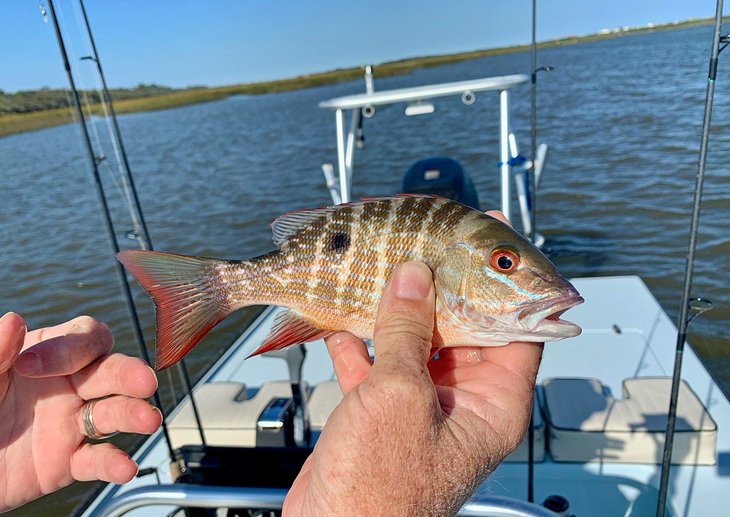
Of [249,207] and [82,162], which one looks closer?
[249,207]

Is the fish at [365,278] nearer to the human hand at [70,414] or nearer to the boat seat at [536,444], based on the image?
the human hand at [70,414]

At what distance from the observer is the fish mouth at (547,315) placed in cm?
160

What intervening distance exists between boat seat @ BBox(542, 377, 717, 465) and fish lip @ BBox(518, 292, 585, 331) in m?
1.63

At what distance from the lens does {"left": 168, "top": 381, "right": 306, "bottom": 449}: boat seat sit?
3316mm

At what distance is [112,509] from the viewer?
187cm

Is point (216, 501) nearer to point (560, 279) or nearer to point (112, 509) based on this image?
point (112, 509)

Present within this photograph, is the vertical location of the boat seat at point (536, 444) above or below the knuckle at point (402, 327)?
below

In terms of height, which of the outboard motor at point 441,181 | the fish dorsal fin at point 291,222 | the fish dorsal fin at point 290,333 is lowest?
the outboard motor at point 441,181

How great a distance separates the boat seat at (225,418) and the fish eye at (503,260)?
217 cm

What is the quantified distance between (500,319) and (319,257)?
26.1 inches

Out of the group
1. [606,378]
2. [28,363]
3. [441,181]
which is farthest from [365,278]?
[441,181]

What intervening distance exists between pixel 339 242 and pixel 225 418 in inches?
82.9

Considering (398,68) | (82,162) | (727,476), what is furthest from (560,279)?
(398,68)

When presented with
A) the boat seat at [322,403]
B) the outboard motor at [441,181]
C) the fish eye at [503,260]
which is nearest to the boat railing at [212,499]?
the fish eye at [503,260]
